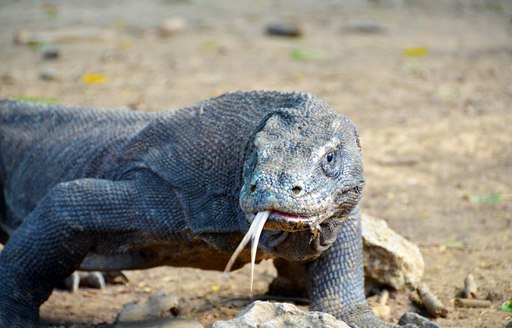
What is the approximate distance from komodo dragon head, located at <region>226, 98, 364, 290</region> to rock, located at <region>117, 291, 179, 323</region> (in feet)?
3.25

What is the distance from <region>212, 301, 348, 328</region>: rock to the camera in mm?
3072

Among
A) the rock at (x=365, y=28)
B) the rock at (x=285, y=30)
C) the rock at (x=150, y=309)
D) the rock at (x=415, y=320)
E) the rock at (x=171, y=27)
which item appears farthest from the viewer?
the rock at (x=365, y=28)

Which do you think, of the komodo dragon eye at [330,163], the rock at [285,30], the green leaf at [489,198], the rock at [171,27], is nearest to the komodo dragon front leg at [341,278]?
the komodo dragon eye at [330,163]

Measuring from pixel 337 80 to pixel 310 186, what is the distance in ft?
22.0

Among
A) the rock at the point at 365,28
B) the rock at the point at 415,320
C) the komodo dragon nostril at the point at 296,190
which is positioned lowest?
the rock at the point at 415,320

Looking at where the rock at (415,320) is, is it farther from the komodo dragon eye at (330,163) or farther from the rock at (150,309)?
the rock at (150,309)

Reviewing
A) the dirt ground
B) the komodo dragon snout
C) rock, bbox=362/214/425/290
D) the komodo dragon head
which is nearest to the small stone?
the dirt ground

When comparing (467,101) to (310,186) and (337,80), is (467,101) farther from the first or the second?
(310,186)

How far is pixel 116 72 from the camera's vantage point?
10180 millimetres

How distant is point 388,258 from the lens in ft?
14.6

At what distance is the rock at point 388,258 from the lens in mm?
4418

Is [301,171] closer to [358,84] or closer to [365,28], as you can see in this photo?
[358,84]

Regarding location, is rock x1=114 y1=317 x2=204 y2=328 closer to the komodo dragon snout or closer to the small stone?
the komodo dragon snout

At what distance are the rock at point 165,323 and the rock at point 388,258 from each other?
3.15ft
